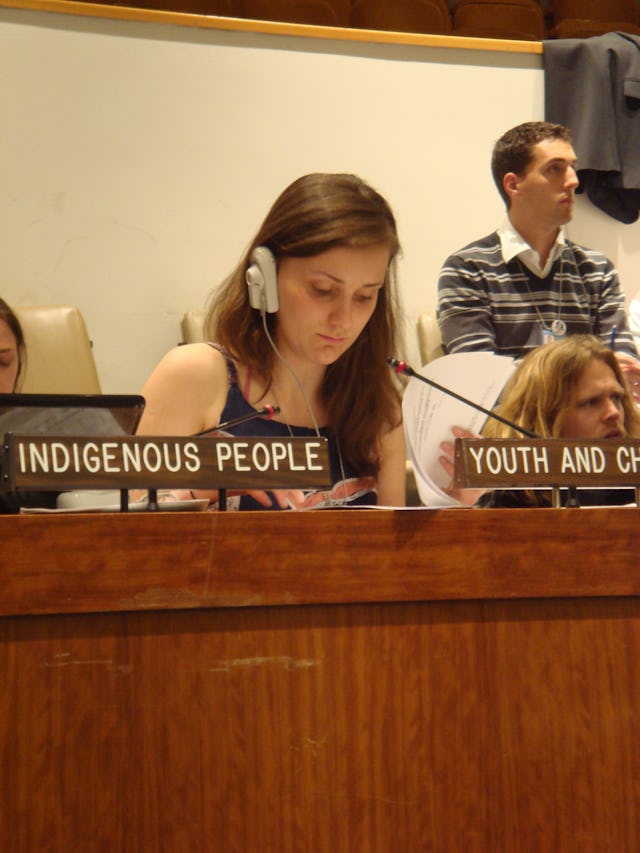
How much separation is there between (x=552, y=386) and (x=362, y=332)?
28cm

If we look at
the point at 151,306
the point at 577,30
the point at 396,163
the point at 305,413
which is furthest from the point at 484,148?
the point at 305,413

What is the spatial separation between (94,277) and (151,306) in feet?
0.50

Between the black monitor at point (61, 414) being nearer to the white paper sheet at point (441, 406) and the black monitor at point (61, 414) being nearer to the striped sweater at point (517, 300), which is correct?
the white paper sheet at point (441, 406)

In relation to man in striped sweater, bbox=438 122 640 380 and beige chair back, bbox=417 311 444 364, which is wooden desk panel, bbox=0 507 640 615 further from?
beige chair back, bbox=417 311 444 364

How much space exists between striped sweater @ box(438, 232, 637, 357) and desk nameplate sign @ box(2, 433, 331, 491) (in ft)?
5.03

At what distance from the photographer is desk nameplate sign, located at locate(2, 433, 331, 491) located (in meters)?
0.73

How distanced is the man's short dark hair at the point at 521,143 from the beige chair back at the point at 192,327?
0.81 metres

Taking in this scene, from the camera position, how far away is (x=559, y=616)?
2.51ft

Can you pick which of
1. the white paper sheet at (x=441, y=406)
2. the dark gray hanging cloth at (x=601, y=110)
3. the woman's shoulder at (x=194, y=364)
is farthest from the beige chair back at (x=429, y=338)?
the white paper sheet at (x=441, y=406)

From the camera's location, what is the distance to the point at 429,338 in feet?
8.20

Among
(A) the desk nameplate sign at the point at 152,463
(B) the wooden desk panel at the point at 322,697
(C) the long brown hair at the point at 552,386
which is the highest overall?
(C) the long brown hair at the point at 552,386

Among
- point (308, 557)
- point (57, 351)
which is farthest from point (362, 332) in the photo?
point (57, 351)

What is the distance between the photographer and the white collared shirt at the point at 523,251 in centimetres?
243

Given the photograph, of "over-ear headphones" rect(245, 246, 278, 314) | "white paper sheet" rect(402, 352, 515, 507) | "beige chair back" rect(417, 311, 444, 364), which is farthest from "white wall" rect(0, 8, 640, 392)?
"white paper sheet" rect(402, 352, 515, 507)
